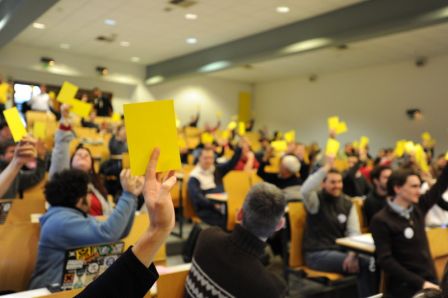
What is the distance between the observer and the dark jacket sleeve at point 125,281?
824mm

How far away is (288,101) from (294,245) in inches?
453

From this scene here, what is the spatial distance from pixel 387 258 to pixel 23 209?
2.49 metres

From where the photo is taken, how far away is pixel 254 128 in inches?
620

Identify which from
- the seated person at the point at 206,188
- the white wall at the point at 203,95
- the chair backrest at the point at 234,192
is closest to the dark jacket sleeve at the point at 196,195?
the seated person at the point at 206,188

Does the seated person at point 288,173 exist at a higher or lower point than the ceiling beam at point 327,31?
lower

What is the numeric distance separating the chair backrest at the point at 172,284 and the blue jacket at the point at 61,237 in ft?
1.55

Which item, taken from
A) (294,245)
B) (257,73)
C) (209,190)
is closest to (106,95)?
(257,73)

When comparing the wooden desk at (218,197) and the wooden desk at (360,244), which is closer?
the wooden desk at (360,244)

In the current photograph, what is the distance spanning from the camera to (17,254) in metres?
2.11

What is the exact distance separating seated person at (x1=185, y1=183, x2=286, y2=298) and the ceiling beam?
5103mm

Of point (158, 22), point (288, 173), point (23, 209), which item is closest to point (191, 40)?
point (158, 22)

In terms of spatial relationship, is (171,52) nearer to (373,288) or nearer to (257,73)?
(257,73)

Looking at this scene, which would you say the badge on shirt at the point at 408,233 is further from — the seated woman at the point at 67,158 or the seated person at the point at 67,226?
the seated woman at the point at 67,158

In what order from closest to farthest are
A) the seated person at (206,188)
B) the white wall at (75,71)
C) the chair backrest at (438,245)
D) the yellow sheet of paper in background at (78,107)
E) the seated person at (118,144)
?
1. the chair backrest at (438,245)
2. the yellow sheet of paper in background at (78,107)
3. the seated person at (206,188)
4. the seated person at (118,144)
5. the white wall at (75,71)
